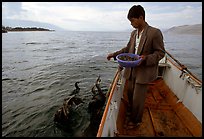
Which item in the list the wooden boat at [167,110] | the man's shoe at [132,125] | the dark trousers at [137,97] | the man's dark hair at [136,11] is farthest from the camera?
the man's shoe at [132,125]

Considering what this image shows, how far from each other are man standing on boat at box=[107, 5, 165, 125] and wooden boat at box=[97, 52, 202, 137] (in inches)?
15.0

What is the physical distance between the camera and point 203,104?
383 centimetres

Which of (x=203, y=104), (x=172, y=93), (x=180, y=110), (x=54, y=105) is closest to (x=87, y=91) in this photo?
(x=54, y=105)

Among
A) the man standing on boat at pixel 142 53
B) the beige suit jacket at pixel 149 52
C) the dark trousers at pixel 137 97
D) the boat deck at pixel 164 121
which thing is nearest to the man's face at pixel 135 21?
the man standing on boat at pixel 142 53

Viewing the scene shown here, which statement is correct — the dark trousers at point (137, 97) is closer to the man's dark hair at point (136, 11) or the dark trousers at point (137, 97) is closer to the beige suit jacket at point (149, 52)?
the beige suit jacket at point (149, 52)

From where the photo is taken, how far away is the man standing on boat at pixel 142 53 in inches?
121

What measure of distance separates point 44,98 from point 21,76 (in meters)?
5.28

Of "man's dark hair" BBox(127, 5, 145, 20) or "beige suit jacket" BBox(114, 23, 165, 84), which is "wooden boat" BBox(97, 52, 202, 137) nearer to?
"beige suit jacket" BBox(114, 23, 165, 84)

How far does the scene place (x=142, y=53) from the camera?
333 centimetres

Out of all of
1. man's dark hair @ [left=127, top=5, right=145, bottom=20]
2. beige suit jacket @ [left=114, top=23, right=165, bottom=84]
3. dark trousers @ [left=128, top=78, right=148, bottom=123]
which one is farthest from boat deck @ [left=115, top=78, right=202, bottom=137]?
man's dark hair @ [left=127, top=5, right=145, bottom=20]

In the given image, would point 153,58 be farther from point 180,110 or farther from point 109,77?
point 109,77

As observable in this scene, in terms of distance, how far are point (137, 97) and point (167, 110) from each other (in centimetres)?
168

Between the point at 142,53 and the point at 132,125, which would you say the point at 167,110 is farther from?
the point at 142,53

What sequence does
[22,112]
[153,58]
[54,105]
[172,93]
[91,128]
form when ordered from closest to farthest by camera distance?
[153,58], [172,93], [91,128], [22,112], [54,105]
